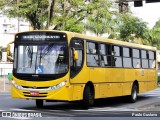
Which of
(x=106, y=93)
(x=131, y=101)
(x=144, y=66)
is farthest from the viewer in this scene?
(x=144, y=66)

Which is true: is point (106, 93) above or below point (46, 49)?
below

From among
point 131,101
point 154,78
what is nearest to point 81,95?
point 131,101

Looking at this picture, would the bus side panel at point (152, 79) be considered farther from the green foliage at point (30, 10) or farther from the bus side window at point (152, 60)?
the green foliage at point (30, 10)

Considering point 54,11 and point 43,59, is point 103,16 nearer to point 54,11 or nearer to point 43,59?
point 54,11

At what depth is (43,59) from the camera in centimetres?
1606

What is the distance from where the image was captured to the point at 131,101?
71.4 feet

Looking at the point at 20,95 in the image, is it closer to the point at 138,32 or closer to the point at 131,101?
the point at 131,101

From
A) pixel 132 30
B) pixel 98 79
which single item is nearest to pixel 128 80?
pixel 98 79

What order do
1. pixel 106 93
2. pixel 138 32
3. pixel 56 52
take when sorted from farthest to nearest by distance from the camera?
pixel 138 32
pixel 106 93
pixel 56 52

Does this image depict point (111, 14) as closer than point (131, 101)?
No

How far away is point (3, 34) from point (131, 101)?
7081cm

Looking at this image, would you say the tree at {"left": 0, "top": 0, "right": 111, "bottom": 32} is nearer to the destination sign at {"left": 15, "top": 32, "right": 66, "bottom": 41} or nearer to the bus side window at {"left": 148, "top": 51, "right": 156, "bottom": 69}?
the bus side window at {"left": 148, "top": 51, "right": 156, "bottom": 69}

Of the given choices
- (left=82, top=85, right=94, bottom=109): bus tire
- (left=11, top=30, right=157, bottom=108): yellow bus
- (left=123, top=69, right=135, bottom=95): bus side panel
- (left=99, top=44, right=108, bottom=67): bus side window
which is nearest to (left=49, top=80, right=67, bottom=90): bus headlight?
(left=11, top=30, right=157, bottom=108): yellow bus

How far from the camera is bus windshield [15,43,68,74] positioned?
15.9 metres
